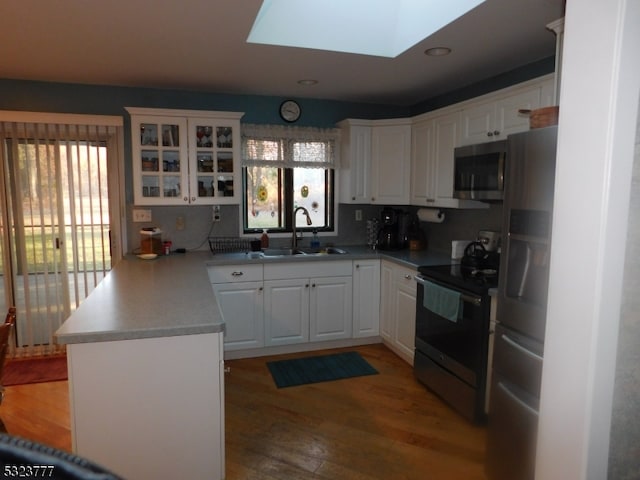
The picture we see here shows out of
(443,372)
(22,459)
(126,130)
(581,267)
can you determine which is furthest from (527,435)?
(126,130)

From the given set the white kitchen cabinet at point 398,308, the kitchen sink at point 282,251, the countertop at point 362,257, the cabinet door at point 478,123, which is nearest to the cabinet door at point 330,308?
the countertop at point 362,257

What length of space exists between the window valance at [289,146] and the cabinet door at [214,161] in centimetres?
21

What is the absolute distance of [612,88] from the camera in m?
1.02

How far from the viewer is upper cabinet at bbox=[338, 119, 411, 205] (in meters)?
4.00

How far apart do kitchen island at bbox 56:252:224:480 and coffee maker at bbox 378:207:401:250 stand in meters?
2.37

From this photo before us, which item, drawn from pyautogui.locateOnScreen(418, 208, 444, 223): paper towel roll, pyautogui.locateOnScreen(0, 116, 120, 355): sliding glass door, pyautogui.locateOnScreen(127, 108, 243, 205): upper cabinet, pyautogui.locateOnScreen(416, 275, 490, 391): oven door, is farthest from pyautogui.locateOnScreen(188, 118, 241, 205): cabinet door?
pyautogui.locateOnScreen(416, 275, 490, 391): oven door

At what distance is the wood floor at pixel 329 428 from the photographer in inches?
90.0

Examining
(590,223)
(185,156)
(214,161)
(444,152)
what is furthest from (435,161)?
(590,223)

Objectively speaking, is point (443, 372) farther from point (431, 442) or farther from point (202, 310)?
point (202, 310)

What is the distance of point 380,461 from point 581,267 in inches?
68.5

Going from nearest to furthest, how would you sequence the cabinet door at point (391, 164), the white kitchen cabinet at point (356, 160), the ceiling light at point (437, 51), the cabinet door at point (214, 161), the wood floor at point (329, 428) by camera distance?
the wood floor at point (329, 428) < the ceiling light at point (437, 51) < the cabinet door at point (214, 161) < the cabinet door at point (391, 164) < the white kitchen cabinet at point (356, 160)

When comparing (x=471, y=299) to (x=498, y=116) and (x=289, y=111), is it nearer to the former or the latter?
(x=498, y=116)

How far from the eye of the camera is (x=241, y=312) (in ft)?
11.8

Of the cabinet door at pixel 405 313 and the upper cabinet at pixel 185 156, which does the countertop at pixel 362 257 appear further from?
the upper cabinet at pixel 185 156
